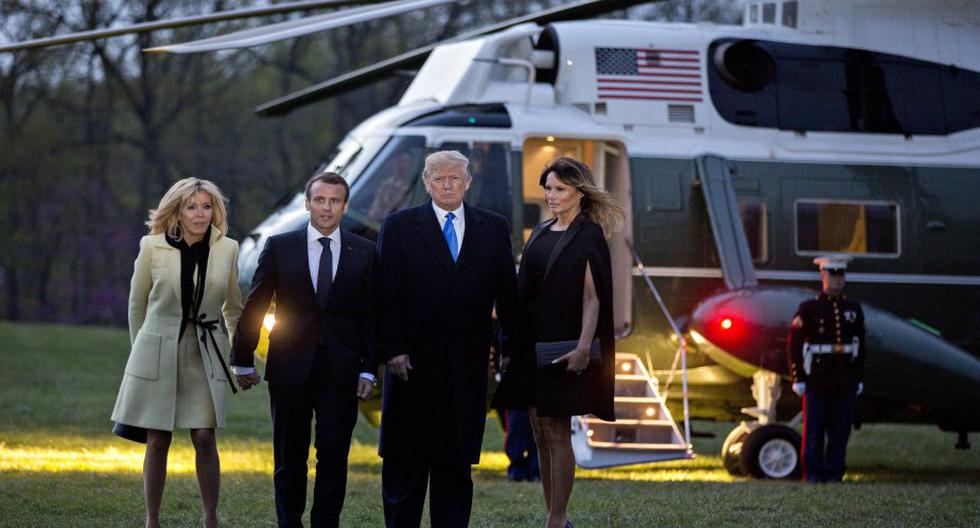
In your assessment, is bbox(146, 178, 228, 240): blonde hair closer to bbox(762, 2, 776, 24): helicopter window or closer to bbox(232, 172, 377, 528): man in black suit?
bbox(232, 172, 377, 528): man in black suit

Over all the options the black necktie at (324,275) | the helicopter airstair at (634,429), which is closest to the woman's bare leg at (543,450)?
the black necktie at (324,275)

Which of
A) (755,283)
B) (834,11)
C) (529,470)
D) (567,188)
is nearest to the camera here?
(567,188)

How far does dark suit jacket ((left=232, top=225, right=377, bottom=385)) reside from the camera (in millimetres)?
6809

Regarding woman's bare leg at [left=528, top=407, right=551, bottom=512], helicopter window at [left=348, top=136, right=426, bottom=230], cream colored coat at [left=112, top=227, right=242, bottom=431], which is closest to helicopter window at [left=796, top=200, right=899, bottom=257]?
helicopter window at [left=348, top=136, right=426, bottom=230]

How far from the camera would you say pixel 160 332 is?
7.07 m

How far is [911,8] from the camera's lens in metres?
12.7

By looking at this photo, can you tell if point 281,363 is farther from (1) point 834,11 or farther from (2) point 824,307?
(1) point 834,11

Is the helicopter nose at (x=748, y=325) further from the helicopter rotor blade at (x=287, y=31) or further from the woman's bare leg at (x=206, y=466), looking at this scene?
the woman's bare leg at (x=206, y=466)

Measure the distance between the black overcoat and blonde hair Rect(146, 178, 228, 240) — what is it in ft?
4.97

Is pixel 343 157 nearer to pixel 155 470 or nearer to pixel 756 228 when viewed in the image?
pixel 756 228

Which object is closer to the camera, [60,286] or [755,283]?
[755,283]

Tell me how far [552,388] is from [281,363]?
1.29 meters

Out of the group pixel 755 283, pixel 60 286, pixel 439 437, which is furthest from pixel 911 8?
pixel 60 286

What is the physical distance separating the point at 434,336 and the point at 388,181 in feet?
16.5
